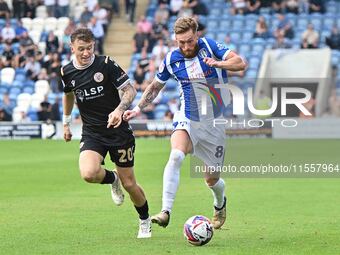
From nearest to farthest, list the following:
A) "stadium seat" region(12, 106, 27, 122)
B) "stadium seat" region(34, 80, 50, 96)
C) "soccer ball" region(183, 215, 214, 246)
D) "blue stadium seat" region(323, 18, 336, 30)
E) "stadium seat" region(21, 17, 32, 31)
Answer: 1. "soccer ball" region(183, 215, 214, 246)
2. "stadium seat" region(12, 106, 27, 122)
3. "stadium seat" region(34, 80, 50, 96)
4. "blue stadium seat" region(323, 18, 336, 30)
5. "stadium seat" region(21, 17, 32, 31)

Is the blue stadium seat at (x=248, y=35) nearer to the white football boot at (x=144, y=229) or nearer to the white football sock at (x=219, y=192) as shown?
the white football sock at (x=219, y=192)

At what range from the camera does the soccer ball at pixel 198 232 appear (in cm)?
996

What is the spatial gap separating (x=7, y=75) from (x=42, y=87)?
1.79 m

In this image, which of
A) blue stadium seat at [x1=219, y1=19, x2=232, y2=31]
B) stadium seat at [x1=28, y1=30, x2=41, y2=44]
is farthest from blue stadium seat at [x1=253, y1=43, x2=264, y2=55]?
stadium seat at [x1=28, y1=30, x2=41, y2=44]

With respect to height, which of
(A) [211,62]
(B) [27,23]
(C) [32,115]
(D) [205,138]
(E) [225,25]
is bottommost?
(C) [32,115]

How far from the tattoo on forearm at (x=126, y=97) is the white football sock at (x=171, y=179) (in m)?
0.74

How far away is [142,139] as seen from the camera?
3088 cm

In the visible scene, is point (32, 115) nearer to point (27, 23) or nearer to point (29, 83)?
point (29, 83)

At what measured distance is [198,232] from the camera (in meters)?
9.97

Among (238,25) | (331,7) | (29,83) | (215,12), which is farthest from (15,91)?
(331,7)

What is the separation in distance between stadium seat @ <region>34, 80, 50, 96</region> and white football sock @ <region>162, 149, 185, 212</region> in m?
24.1

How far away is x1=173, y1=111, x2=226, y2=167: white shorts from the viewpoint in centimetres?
1094

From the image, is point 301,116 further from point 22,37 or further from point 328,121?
point 22,37

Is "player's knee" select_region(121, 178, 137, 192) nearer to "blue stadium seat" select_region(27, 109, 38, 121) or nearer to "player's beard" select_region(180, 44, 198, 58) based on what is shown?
"player's beard" select_region(180, 44, 198, 58)
